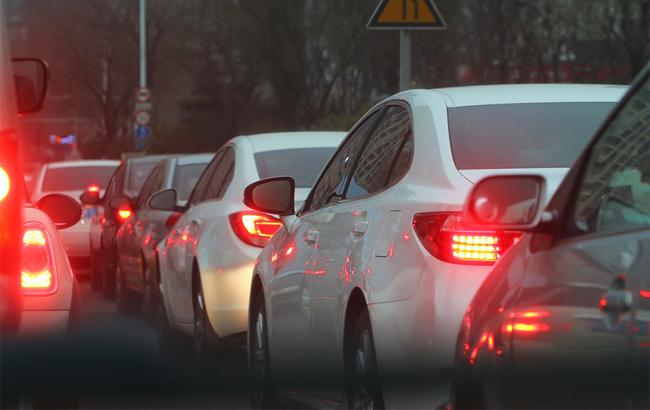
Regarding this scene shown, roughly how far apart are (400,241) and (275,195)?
2198 millimetres

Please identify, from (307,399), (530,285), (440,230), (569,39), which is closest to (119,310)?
(307,399)

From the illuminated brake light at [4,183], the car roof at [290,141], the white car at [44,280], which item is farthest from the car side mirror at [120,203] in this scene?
the illuminated brake light at [4,183]

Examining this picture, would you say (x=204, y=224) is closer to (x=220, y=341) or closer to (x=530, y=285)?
(x=220, y=341)

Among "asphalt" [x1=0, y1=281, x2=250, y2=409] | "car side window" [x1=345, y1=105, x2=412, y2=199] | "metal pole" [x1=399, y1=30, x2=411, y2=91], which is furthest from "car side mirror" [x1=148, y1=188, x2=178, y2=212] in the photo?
"asphalt" [x1=0, y1=281, x2=250, y2=409]

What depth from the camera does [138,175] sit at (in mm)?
18438

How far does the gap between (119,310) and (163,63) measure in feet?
147

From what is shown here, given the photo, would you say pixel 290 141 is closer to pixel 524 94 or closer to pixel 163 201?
pixel 163 201

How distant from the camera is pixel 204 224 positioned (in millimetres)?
9797

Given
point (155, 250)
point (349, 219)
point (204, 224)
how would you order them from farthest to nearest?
point (155, 250), point (204, 224), point (349, 219)

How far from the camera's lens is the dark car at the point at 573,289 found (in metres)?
3.21

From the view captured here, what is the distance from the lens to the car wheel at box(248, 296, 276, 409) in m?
7.03

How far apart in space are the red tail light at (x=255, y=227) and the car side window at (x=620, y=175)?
5334 millimetres

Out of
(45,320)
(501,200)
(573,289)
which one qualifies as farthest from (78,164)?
(573,289)

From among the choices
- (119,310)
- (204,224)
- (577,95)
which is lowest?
(119,310)
